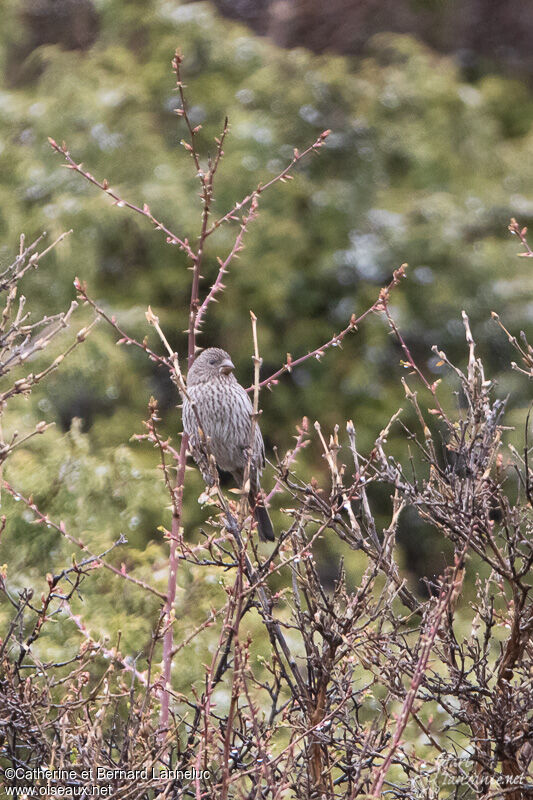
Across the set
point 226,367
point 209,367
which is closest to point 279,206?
point 209,367

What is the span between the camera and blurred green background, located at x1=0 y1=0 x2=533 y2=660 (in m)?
7.22

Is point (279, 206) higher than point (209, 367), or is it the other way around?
point (279, 206)

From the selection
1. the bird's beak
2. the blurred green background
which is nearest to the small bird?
the bird's beak

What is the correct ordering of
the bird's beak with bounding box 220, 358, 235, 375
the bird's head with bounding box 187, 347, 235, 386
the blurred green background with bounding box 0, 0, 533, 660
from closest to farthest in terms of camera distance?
the bird's beak with bounding box 220, 358, 235, 375, the bird's head with bounding box 187, 347, 235, 386, the blurred green background with bounding box 0, 0, 533, 660

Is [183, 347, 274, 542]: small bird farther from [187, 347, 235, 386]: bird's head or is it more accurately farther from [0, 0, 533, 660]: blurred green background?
[0, 0, 533, 660]: blurred green background

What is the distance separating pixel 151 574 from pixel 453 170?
5.03 metres

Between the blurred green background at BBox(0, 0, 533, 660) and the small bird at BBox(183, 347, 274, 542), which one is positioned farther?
the blurred green background at BBox(0, 0, 533, 660)

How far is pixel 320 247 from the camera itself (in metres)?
7.82

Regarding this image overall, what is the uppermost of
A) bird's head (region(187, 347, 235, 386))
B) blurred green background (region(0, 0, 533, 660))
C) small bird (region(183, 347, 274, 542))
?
blurred green background (region(0, 0, 533, 660))

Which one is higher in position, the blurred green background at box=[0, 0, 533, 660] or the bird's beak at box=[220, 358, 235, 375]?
the blurred green background at box=[0, 0, 533, 660]

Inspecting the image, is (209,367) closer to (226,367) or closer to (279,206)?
(226,367)

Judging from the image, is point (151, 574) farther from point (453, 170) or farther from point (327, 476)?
point (453, 170)

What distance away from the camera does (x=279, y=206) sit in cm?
785

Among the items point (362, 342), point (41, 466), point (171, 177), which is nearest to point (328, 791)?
point (41, 466)
